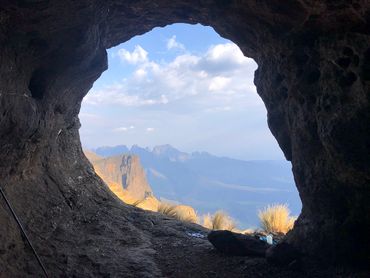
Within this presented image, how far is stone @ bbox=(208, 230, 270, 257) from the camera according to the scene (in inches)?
305

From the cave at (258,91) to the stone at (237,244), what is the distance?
397 mm

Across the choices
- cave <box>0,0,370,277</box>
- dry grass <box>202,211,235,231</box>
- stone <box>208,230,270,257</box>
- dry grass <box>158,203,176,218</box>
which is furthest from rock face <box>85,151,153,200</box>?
stone <box>208,230,270,257</box>

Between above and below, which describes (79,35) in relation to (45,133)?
above

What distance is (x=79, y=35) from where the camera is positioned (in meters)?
7.34

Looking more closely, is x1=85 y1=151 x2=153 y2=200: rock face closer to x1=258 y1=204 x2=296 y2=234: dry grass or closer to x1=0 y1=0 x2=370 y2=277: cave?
x1=258 y1=204 x2=296 y2=234: dry grass

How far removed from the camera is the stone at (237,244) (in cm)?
776

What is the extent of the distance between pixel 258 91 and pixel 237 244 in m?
3.73

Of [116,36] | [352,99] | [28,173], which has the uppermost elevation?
[116,36]

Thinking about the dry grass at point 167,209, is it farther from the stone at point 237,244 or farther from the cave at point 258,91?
the stone at point 237,244

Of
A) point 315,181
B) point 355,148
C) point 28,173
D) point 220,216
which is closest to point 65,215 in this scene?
point 28,173

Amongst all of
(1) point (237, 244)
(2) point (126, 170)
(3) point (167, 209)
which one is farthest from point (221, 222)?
(2) point (126, 170)

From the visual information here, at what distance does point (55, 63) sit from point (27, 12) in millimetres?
1928

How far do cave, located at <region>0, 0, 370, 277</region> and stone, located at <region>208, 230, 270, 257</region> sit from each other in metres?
0.40

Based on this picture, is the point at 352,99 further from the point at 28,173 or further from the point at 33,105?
the point at 28,173
